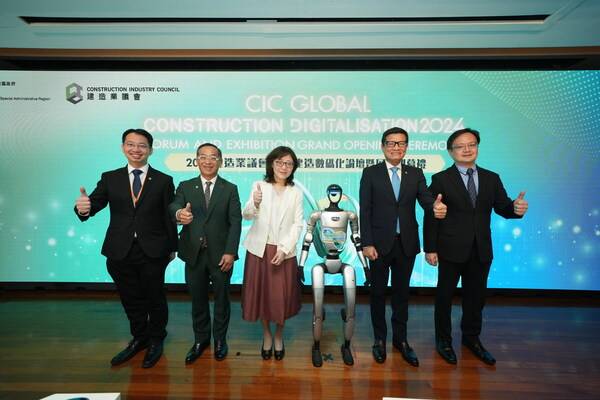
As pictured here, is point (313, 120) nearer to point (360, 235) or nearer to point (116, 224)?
point (360, 235)

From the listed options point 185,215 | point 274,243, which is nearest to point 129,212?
point 185,215

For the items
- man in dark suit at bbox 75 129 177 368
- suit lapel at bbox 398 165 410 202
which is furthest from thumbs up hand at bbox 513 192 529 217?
man in dark suit at bbox 75 129 177 368

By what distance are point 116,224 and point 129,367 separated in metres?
1.19

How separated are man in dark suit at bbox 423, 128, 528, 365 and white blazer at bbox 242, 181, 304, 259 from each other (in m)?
1.12

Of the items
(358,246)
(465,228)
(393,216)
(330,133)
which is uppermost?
(330,133)

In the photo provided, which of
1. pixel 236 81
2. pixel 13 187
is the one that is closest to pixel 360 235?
pixel 236 81

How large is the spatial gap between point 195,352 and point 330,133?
2846mm

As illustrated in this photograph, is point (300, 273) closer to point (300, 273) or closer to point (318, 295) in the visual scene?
point (300, 273)

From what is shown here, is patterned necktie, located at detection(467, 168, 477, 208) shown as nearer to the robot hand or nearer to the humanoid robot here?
the humanoid robot

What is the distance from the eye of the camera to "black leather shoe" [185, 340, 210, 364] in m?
2.57

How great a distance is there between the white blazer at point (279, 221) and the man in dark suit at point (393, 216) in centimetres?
53

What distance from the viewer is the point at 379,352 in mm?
2611

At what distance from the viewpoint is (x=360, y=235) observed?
8.29 ft

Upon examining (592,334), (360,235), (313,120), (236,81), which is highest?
(236,81)
